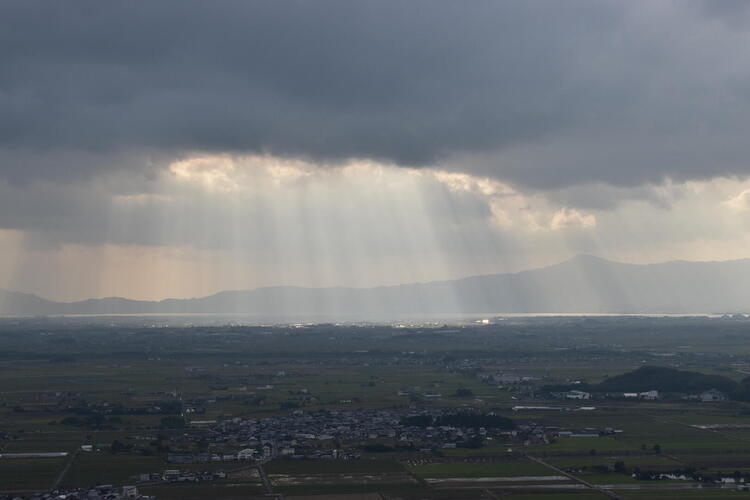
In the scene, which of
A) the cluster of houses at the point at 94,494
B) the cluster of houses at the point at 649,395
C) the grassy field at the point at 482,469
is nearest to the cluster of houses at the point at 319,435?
the grassy field at the point at 482,469

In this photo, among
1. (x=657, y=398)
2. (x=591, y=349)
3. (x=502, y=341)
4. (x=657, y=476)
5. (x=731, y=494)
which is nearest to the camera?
(x=731, y=494)

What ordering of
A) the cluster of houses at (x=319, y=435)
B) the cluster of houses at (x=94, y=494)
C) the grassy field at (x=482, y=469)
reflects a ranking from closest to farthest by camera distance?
1. the cluster of houses at (x=94, y=494)
2. the grassy field at (x=482, y=469)
3. the cluster of houses at (x=319, y=435)

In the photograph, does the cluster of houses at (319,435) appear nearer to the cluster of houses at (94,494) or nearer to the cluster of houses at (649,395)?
the cluster of houses at (94,494)

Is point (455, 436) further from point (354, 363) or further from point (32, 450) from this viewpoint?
point (354, 363)

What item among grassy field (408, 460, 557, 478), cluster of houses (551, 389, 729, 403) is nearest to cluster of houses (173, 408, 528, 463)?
grassy field (408, 460, 557, 478)

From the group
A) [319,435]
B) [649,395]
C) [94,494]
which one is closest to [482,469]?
[319,435]

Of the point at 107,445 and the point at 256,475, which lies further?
the point at 107,445

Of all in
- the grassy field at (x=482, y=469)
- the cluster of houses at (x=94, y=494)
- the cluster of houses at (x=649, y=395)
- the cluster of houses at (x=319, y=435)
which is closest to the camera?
the cluster of houses at (x=94, y=494)

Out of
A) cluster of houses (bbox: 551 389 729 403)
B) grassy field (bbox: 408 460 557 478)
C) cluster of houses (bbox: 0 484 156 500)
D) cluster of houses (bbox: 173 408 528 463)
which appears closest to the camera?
cluster of houses (bbox: 0 484 156 500)

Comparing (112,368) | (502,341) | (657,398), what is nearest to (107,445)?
(657,398)

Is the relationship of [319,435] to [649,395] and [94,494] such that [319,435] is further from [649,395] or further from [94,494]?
[649,395]

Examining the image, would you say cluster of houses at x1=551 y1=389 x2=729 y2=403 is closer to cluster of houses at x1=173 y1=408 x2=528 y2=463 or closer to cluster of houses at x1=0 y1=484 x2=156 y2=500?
cluster of houses at x1=173 y1=408 x2=528 y2=463
